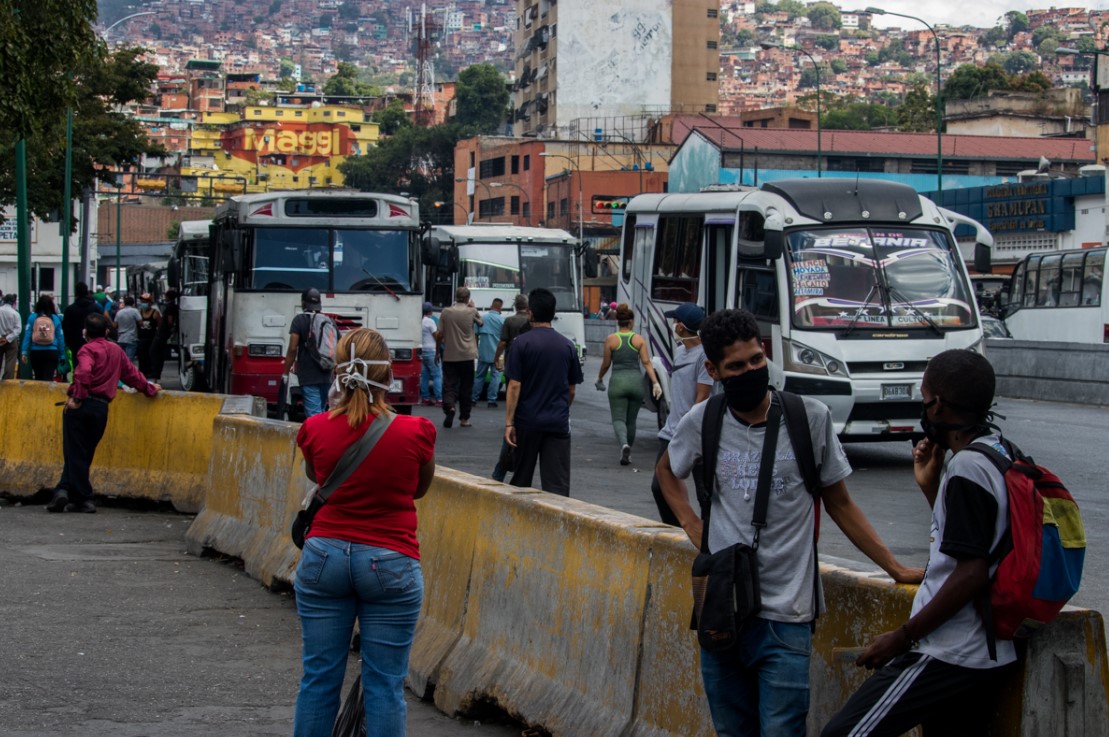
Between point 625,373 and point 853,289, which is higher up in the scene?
point 853,289

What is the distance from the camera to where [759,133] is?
273 ft

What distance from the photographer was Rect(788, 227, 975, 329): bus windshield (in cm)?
1567

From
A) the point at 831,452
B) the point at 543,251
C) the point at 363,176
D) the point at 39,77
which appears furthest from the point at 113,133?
the point at 363,176

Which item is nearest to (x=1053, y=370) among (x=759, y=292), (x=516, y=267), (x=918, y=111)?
(x=516, y=267)

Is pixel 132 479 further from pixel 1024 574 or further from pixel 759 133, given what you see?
pixel 759 133

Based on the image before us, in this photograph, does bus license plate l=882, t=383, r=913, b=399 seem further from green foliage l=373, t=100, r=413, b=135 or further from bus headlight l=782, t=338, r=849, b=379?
green foliage l=373, t=100, r=413, b=135

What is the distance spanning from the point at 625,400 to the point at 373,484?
11150mm

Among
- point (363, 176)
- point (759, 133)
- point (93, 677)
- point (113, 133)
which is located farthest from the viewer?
point (363, 176)

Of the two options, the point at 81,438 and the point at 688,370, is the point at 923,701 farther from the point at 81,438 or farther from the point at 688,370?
the point at 81,438

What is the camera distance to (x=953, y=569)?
385 centimetres

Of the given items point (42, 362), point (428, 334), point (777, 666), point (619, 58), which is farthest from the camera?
point (619, 58)

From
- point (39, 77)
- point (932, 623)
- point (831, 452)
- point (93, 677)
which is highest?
point (39, 77)

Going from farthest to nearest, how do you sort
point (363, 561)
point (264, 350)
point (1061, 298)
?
point (1061, 298)
point (264, 350)
point (363, 561)

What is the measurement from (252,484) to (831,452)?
21.6 ft
